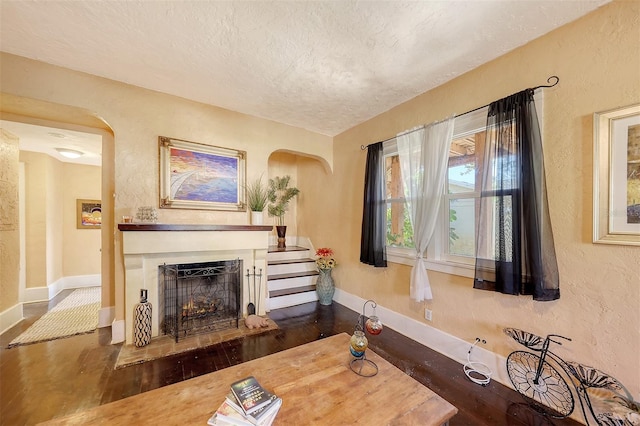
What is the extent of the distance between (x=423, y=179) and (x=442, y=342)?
169 cm

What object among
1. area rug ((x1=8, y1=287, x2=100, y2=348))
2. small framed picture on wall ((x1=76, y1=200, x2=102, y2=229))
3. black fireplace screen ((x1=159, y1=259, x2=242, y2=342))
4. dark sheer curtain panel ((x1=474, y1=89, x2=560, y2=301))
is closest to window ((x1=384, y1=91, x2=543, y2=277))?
dark sheer curtain panel ((x1=474, y1=89, x2=560, y2=301))

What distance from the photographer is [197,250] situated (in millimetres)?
2750

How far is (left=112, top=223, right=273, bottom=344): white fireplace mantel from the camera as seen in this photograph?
2449 mm

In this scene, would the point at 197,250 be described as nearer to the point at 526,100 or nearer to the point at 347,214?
the point at 347,214

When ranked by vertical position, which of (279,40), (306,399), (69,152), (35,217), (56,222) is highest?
(279,40)

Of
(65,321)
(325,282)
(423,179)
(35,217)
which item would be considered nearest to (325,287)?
(325,282)

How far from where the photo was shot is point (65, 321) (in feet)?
9.96

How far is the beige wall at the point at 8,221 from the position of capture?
2.80 metres

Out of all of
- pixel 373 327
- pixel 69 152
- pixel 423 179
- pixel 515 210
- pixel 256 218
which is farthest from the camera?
pixel 69 152

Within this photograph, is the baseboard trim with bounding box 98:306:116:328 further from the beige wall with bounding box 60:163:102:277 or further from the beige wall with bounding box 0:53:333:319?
the beige wall with bounding box 60:163:102:277

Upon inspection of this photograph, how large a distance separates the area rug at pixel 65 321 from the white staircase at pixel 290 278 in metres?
2.19

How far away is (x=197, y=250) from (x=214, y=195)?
72 centimetres

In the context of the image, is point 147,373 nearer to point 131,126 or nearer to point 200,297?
point 200,297

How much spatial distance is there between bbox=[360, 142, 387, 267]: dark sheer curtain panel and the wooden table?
5.37 feet
